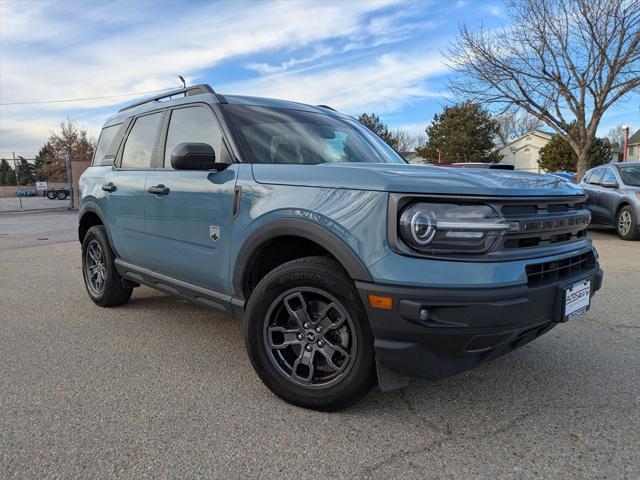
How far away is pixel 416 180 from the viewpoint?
235 centimetres

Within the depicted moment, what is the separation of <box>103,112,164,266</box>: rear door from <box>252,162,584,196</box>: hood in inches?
Result: 59.8

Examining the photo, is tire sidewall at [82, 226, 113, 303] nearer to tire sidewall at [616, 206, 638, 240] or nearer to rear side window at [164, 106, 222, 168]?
rear side window at [164, 106, 222, 168]

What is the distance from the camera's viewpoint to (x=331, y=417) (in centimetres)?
266

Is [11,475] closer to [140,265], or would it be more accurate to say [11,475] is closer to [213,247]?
[213,247]

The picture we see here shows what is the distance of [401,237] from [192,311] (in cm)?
300

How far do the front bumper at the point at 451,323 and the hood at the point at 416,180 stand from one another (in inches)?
18.1

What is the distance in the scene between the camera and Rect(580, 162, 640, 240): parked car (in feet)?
30.6

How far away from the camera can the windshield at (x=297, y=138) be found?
10.8ft

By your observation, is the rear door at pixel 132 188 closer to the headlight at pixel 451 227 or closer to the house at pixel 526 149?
the headlight at pixel 451 227

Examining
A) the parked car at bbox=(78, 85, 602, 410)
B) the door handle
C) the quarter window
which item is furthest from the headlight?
the quarter window

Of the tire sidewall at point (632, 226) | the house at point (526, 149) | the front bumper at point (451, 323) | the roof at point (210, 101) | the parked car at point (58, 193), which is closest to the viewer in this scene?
the front bumper at point (451, 323)

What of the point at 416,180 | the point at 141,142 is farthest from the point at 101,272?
the point at 416,180

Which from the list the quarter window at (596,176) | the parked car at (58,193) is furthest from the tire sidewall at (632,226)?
the parked car at (58,193)

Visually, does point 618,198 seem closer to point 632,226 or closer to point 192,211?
point 632,226
